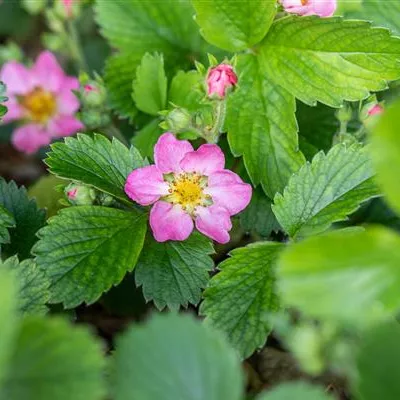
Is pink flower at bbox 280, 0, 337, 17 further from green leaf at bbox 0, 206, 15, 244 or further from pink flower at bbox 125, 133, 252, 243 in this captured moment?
green leaf at bbox 0, 206, 15, 244

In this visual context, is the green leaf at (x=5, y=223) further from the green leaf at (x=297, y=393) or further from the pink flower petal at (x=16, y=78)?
the pink flower petal at (x=16, y=78)

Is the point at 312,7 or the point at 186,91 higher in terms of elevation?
the point at 312,7

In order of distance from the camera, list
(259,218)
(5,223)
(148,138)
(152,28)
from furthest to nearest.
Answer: (152,28)
(148,138)
(259,218)
(5,223)

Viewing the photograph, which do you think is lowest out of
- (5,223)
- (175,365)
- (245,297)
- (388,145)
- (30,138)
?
(30,138)

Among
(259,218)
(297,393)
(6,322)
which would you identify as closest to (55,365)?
(6,322)

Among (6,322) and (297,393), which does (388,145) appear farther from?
(6,322)

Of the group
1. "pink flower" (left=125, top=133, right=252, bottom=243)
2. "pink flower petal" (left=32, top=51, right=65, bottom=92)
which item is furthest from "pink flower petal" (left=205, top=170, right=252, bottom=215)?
"pink flower petal" (left=32, top=51, right=65, bottom=92)
